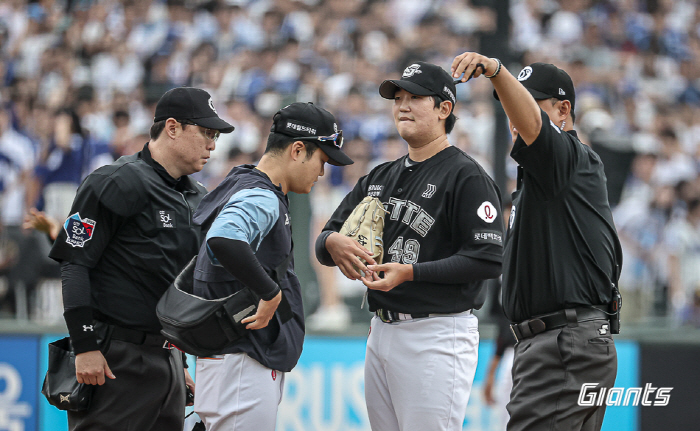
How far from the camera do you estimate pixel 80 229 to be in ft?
11.6

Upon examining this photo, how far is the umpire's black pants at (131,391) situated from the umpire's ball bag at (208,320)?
1.89 ft

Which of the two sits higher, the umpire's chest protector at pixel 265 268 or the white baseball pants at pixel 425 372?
the umpire's chest protector at pixel 265 268

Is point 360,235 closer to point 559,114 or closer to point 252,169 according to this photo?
point 252,169

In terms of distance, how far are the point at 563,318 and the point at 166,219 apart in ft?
6.21

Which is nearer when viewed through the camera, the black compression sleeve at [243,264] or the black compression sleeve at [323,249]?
the black compression sleeve at [243,264]

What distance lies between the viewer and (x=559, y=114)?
355 cm

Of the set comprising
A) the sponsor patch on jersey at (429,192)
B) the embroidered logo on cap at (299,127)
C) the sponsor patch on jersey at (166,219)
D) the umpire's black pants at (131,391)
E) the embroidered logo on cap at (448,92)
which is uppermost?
the embroidered logo on cap at (448,92)

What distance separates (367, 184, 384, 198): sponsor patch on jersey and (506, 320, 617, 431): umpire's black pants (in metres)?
1.01

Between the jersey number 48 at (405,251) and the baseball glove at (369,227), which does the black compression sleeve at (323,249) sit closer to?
the baseball glove at (369,227)

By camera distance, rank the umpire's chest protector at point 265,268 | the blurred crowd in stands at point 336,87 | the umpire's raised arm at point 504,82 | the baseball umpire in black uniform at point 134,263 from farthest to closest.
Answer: the blurred crowd in stands at point 336,87 → the baseball umpire in black uniform at point 134,263 → the umpire's chest protector at point 265,268 → the umpire's raised arm at point 504,82

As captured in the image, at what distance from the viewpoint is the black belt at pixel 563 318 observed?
3242mm

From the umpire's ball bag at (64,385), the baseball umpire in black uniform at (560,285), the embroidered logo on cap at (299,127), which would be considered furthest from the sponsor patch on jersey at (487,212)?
the umpire's ball bag at (64,385)

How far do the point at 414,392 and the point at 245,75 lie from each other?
699cm

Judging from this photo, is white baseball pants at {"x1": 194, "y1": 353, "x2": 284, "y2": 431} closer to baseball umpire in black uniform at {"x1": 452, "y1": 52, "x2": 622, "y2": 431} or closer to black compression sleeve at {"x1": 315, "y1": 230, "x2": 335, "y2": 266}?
black compression sleeve at {"x1": 315, "y1": 230, "x2": 335, "y2": 266}
